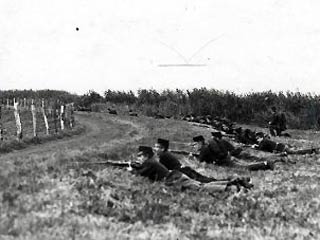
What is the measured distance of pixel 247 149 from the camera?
28.0 m

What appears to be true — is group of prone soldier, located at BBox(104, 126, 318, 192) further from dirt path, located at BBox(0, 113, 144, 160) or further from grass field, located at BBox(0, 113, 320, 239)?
dirt path, located at BBox(0, 113, 144, 160)

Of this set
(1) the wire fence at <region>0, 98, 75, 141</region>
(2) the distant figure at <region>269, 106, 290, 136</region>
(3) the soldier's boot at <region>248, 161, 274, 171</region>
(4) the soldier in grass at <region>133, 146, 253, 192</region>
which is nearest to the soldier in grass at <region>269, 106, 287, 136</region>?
(2) the distant figure at <region>269, 106, 290, 136</region>

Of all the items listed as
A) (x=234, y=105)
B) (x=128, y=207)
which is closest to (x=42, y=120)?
(x=234, y=105)

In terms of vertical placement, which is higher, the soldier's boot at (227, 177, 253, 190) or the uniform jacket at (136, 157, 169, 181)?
the uniform jacket at (136, 157, 169, 181)

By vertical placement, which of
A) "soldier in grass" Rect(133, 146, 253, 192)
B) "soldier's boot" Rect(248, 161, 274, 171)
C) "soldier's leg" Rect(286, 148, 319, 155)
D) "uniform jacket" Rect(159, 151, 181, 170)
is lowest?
"soldier's boot" Rect(248, 161, 274, 171)

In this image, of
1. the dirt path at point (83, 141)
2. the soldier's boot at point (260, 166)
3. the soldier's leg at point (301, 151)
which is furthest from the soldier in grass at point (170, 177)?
the soldier's leg at point (301, 151)

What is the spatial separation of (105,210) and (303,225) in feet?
16.1

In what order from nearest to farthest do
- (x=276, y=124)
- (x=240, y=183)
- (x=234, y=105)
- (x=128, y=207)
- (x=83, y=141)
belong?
(x=128, y=207), (x=240, y=183), (x=83, y=141), (x=276, y=124), (x=234, y=105)

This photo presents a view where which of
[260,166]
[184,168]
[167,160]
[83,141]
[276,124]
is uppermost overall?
[276,124]

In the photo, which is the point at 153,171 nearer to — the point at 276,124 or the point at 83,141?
the point at 83,141

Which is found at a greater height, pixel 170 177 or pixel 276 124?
pixel 276 124

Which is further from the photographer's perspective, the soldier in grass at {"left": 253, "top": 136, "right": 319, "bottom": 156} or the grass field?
the soldier in grass at {"left": 253, "top": 136, "right": 319, "bottom": 156}

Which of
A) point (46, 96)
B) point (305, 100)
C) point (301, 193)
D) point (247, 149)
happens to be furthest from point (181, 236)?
point (46, 96)

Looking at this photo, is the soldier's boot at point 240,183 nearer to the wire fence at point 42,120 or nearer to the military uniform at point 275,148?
the military uniform at point 275,148
